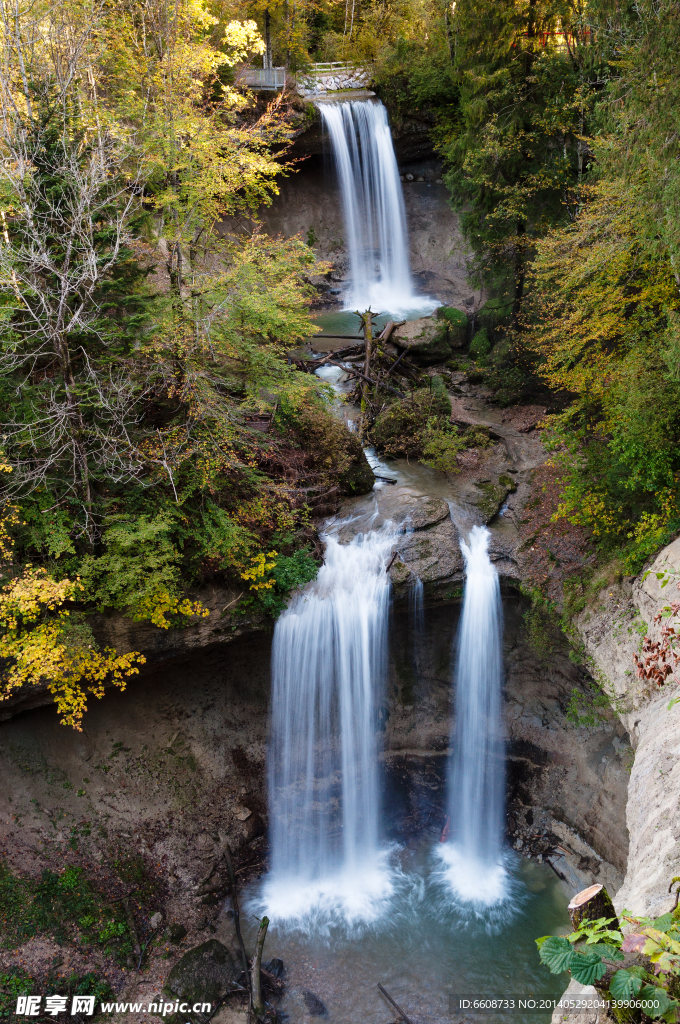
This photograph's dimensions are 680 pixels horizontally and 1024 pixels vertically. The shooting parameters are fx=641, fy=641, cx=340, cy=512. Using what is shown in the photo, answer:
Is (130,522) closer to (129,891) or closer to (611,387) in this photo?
(129,891)

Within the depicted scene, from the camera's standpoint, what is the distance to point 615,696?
8969 millimetres

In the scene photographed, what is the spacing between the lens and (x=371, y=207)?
22.2 m

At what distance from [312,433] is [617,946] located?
10.2 m

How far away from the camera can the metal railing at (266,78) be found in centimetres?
2002

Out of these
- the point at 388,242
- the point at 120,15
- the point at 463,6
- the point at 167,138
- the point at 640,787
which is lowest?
the point at 640,787

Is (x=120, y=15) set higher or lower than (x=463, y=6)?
lower

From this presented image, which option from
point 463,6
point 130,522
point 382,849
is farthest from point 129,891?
point 463,6

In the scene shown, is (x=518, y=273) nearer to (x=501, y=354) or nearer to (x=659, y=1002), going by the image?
Result: (x=501, y=354)

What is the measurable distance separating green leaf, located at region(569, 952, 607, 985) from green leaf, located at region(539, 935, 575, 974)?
1.1 inches

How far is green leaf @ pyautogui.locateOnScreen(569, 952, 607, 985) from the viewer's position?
311 centimetres

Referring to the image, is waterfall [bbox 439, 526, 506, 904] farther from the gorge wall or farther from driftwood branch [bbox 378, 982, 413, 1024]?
the gorge wall

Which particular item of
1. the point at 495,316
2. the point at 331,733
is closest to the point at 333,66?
the point at 495,316

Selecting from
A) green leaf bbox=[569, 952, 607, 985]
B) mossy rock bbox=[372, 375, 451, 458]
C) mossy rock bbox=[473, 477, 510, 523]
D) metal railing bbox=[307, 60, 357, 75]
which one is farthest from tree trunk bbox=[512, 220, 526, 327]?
green leaf bbox=[569, 952, 607, 985]

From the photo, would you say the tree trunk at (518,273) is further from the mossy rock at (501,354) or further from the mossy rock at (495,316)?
the mossy rock at (501,354)
